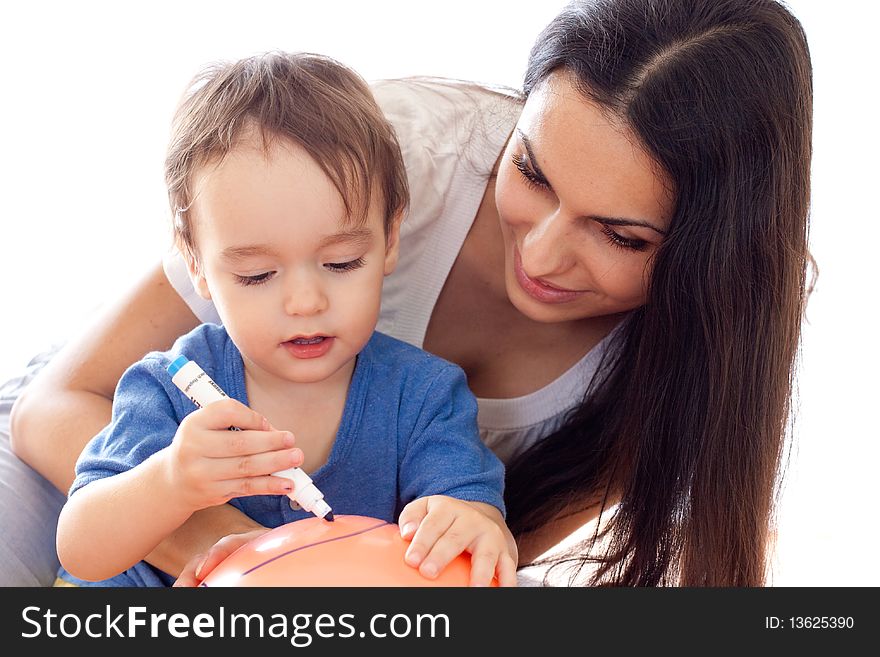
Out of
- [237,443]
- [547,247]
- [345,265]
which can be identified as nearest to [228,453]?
[237,443]

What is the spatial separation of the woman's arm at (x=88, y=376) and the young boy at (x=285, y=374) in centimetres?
17

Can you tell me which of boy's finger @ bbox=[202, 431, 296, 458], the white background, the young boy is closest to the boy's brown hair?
the young boy

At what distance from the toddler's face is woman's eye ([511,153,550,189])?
21 centimetres

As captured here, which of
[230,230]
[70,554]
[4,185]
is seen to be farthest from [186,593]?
[4,185]

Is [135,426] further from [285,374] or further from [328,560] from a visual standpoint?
[328,560]

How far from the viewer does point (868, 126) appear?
3.54 m

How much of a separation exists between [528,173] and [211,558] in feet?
1.86

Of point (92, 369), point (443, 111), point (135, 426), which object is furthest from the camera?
point (443, 111)

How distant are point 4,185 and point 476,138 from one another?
171 cm

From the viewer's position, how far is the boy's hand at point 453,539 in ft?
3.33

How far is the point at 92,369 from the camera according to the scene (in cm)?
144

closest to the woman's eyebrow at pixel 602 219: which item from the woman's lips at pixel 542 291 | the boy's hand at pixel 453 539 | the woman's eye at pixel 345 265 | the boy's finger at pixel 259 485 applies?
the woman's lips at pixel 542 291

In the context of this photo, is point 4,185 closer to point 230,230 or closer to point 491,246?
point 491,246

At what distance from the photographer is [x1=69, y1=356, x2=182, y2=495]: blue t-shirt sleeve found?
1.15 meters
